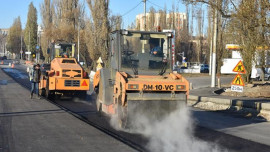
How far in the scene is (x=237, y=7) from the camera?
19.0 metres

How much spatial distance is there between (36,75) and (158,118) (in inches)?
425

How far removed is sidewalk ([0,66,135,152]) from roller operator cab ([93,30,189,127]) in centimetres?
108

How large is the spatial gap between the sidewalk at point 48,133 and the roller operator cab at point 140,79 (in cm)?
108

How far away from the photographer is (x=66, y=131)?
33.3ft

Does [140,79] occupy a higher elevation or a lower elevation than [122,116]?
higher

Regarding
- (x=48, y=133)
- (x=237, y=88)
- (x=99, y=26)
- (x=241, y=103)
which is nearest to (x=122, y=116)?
(x=48, y=133)

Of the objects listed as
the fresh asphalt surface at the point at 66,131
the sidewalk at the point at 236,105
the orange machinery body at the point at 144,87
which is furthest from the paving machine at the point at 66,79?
the orange machinery body at the point at 144,87

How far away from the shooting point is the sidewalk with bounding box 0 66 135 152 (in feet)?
26.9

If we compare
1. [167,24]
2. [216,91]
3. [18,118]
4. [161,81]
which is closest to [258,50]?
[216,91]

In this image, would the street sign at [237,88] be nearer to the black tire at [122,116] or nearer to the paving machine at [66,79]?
the paving machine at [66,79]

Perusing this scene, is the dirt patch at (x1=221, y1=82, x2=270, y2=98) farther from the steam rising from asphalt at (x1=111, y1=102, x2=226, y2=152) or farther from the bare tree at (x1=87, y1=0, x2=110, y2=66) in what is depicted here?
the bare tree at (x1=87, y1=0, x2=110, y2=66)

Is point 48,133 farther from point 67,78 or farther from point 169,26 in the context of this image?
point 169,26

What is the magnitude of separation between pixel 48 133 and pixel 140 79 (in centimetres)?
290

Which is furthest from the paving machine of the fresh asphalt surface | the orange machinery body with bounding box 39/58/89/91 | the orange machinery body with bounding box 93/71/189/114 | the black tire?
the black tire
